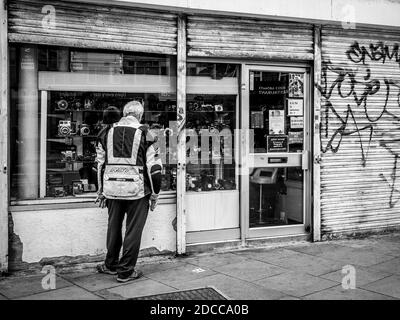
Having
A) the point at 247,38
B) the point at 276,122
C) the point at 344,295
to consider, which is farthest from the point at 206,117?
the point at 344,295

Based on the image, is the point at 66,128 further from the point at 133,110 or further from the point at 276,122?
the point at 276,122

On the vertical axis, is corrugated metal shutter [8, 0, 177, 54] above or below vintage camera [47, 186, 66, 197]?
above

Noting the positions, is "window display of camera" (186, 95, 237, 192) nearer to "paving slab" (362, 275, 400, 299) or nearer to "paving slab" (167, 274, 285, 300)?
"paving slab" (167, 274, 285, 300)

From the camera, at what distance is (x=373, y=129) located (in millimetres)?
8422

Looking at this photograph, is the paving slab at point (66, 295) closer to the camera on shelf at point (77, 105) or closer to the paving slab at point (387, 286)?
the camera on shelf at point (77, 105)

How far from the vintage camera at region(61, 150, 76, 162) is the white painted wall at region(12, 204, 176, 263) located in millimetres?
675

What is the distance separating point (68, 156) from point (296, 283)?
3132 mm

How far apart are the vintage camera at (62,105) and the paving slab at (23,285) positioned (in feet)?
A: 6.55

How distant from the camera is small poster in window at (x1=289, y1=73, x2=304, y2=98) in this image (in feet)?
26.3

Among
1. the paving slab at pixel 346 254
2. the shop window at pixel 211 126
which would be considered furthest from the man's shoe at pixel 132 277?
the paving slab at pixel 346 254

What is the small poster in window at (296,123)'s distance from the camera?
26.4 ft

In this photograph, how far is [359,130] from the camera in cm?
831

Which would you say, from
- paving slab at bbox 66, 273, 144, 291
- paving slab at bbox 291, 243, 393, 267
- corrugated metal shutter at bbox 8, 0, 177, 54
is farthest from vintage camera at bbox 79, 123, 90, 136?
paving slab at bbox 291, 243, 393, 267

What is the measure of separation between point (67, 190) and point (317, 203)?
3538 mm
